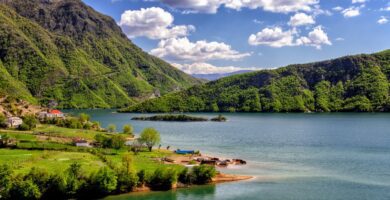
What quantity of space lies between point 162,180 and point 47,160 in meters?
28.7

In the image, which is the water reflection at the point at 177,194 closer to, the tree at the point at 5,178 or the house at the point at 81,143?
the tree at the point at 5,178

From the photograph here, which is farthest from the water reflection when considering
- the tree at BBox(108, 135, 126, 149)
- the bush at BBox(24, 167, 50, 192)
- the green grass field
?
the tree at BBox(108, 135, 126, 149)

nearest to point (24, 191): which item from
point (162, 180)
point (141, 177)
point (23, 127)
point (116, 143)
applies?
point (141, 177)

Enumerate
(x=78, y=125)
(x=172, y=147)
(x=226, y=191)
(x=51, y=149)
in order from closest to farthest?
1. (x=226, y=191)
2. (x=51, y=149)
3. (x=172, y=147)
4. (x=78, y=125)

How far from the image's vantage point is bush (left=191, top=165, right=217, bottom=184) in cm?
8644

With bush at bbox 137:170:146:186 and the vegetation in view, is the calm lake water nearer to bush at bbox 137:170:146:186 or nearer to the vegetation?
the vegetation

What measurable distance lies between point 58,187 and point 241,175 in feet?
131

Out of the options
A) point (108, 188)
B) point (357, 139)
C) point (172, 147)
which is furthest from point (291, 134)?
point (108, 188)

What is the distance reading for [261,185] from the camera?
8575 cm

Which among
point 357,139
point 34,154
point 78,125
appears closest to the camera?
point 34,154

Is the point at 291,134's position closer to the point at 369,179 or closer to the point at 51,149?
the point at 369,179

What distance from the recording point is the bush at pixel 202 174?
3403 inches

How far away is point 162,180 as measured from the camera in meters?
82.5

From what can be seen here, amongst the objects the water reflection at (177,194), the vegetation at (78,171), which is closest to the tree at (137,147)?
the vegetation at (78,171)
